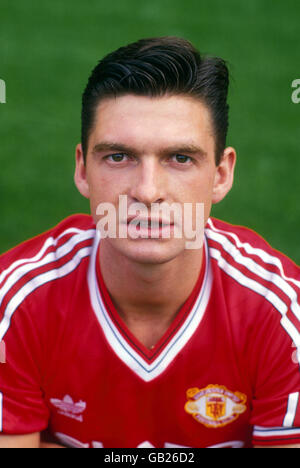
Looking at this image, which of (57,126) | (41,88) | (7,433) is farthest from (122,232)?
(41,88)

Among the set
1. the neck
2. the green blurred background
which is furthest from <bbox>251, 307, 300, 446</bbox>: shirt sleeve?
the green blurred background

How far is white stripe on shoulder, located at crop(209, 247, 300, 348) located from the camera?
2740 millimetres

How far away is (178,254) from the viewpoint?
2662mm

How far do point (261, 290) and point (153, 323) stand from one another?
18.0 inches

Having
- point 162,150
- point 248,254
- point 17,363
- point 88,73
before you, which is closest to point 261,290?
point 248,254

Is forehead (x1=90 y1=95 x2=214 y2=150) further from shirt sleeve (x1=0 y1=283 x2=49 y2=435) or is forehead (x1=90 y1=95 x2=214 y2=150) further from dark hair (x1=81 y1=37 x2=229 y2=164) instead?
shirt sleeve (x1=0 y1=283 x2=49 y2=435)

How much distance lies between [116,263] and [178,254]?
281 millimetres

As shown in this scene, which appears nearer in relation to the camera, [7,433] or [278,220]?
[7,433]

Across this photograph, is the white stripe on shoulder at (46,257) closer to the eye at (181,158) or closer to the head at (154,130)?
the head at (154,130)

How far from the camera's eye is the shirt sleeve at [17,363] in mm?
2762

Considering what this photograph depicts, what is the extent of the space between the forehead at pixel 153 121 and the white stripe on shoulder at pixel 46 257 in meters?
0.52

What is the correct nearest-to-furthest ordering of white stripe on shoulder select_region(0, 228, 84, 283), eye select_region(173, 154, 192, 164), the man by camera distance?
eye select_region(173, 154, 192, 164) < the man < white stripe on shoulder select_region(0, 228, 84, 283)
